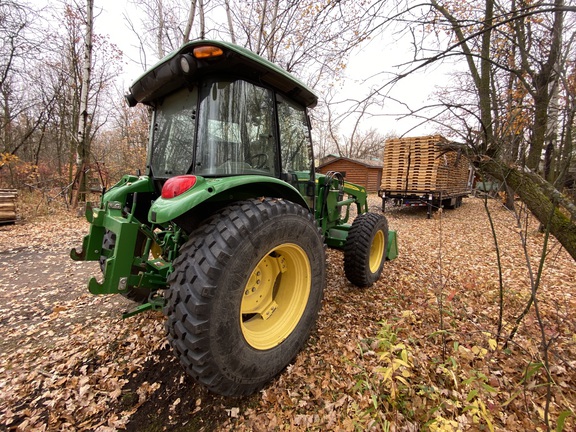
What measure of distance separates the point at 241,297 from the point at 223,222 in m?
0.50

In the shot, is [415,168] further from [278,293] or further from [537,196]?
[278,293]

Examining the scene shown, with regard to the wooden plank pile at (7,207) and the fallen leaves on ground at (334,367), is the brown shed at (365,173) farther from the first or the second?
the fallen leaves on ground at (334,367)

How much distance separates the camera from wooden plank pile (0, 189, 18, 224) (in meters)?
6.82

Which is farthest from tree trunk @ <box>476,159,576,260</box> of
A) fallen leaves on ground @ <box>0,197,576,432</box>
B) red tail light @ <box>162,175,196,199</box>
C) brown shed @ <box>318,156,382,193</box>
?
brown shed @ <box>318,156,382,193</box>

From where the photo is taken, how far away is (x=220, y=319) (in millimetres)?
1541

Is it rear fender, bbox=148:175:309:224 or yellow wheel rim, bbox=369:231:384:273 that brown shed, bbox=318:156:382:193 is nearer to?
yellow wheel rim, bbox=369:231:384:273

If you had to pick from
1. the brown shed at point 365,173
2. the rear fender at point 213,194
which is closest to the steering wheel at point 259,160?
the rear fender at point 213,194

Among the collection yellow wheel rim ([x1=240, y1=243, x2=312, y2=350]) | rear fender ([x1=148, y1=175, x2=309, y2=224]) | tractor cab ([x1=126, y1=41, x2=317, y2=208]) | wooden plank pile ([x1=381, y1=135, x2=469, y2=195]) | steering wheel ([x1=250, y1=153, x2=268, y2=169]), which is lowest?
yellow wheel rim ([x1=240, y1=243, x2=312, y2=350])

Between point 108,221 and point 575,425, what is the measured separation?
3506mm

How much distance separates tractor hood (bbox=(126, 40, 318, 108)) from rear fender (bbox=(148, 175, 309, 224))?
0.82 metres

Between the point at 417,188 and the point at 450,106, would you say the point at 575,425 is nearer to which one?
the point at 450,106

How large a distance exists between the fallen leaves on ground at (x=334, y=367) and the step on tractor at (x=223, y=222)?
13.6 inches

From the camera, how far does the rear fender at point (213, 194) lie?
5.08 feet

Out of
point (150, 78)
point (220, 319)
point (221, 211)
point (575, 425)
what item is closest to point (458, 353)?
point (575, 425)
